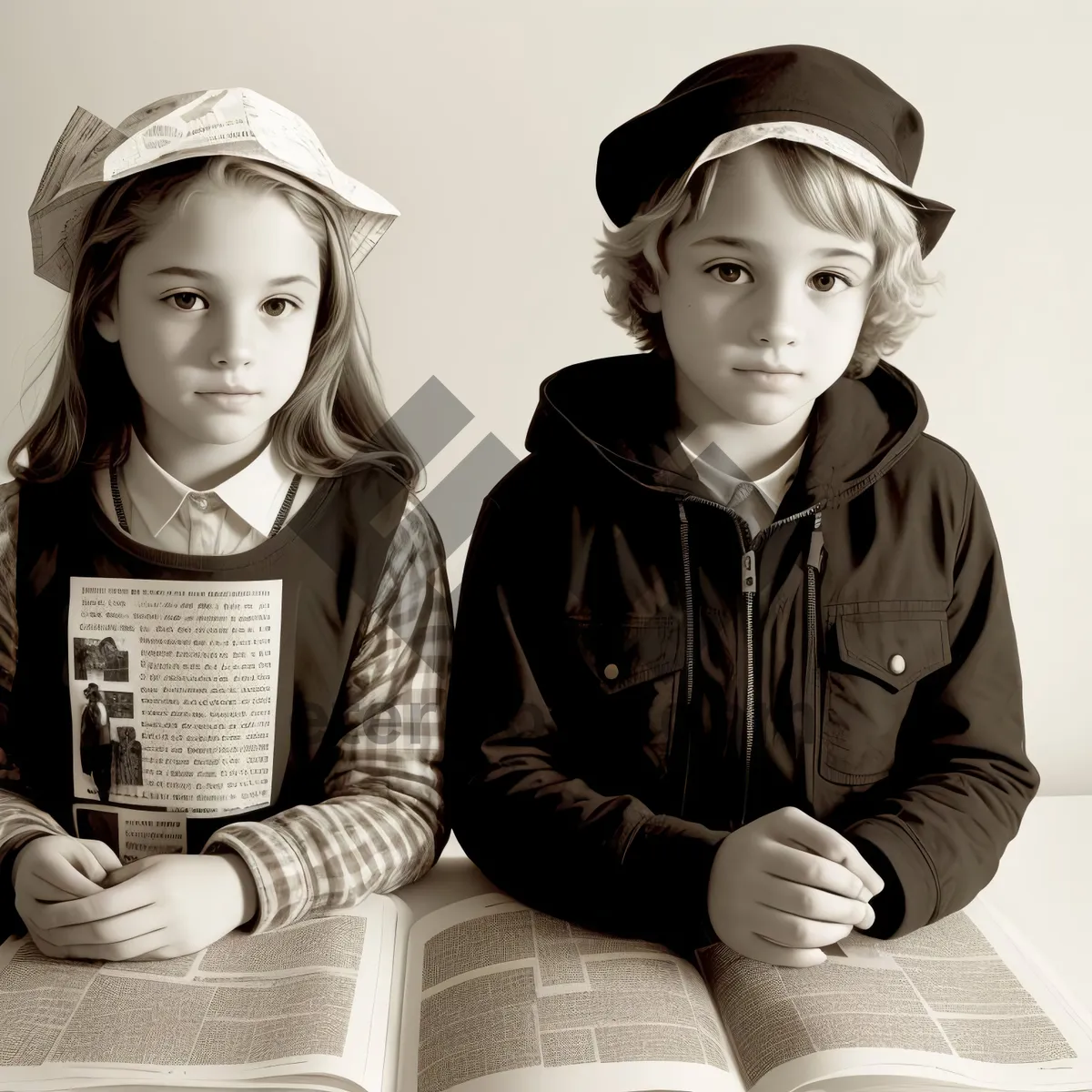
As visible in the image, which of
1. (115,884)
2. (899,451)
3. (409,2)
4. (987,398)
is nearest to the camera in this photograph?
(115,884)

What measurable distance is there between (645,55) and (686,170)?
432mm

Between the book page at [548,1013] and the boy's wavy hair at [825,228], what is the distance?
21.4 inches

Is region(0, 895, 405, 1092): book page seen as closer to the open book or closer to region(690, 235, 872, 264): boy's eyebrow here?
the open book

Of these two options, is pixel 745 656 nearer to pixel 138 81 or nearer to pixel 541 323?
pixel 541 323

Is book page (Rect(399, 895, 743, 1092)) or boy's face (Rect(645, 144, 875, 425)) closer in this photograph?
book page (Rect(399, 895, 743, 1092))

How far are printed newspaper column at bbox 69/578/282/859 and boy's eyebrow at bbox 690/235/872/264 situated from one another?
0.48 meters

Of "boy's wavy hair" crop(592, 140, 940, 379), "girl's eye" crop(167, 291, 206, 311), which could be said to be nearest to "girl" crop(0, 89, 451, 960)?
"girl's eye" crop(167, 291, 206, 311)

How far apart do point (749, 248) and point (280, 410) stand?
437mm

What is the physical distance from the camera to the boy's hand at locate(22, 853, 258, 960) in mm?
904

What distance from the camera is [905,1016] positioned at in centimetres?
86

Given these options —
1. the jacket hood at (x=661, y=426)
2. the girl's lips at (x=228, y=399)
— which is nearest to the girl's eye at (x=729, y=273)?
the jacket hood at (x=661, y=426)

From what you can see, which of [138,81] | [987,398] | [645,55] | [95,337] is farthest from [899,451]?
[138,81]

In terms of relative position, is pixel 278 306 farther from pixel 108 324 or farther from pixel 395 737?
pixel 395 737

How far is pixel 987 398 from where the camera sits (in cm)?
143
